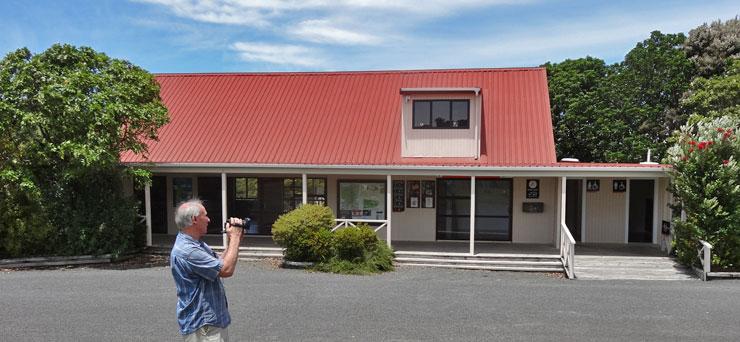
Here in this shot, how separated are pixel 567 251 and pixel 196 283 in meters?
9.57

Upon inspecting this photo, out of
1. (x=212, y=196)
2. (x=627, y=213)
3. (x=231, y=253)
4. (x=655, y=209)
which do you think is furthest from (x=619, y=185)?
(x=231, y=253)

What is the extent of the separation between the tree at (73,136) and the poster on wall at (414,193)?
22.1ft

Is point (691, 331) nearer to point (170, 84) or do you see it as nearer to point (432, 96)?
point (432, 96)

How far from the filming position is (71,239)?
11711mm

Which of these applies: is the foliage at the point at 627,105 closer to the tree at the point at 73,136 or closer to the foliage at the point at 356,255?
the foliage at the point at 356,255

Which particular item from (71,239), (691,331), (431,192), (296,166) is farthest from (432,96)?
(71,239)

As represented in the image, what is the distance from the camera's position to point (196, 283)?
12.0 feet

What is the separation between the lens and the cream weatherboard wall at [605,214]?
547 inches

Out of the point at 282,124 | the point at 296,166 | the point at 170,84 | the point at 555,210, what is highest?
the point at 170,84

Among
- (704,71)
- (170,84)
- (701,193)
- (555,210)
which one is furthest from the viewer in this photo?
(704,71)

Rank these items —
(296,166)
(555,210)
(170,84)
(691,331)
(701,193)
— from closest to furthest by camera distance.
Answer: (691,331) → (701,193) → (296,166) → (555,210) → (170,84)

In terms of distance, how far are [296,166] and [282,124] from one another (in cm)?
367

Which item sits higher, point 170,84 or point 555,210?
point 170,84

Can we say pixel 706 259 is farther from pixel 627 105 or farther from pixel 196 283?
pixel 627 105
